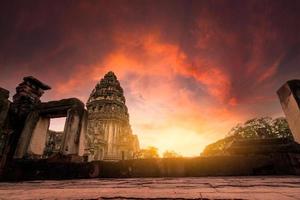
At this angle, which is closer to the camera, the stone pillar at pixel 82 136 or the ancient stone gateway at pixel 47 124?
the ancient stone gateway at pixel 47 124

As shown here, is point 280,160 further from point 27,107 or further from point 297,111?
point 27,107

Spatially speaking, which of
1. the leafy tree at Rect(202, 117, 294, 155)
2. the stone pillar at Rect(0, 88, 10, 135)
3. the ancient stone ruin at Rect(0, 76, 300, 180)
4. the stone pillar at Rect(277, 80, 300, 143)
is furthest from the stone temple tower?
the stone pillar at Rect(277, 80, 300, 143)

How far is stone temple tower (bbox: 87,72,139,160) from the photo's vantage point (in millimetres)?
30375

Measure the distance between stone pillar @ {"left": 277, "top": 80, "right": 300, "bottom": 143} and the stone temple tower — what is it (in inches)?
1078

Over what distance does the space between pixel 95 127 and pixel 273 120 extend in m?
31.1

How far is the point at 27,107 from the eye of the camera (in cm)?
680

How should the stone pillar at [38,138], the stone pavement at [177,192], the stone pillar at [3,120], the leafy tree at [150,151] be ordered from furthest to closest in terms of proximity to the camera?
the leafy tree at [150,151] → the stone pillar at [38,138] → the stone pillar at [3,120] → the stone pavement at [177,192]

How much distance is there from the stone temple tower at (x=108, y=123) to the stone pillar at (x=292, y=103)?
2739cm

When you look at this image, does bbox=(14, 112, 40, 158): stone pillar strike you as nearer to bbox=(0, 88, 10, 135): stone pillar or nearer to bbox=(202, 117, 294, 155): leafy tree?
bbox=(0, 88, 10, 135): stone pillar

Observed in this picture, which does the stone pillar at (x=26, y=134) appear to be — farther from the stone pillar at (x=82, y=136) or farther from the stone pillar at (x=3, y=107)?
the stone pillar at (x=82, y=136)

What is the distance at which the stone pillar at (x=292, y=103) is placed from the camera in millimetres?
3857

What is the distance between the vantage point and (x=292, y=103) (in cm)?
398

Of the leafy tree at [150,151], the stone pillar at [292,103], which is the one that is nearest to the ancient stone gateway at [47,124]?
the stone pillar at [292,103]

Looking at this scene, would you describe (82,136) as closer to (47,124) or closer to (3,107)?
(47,124)
